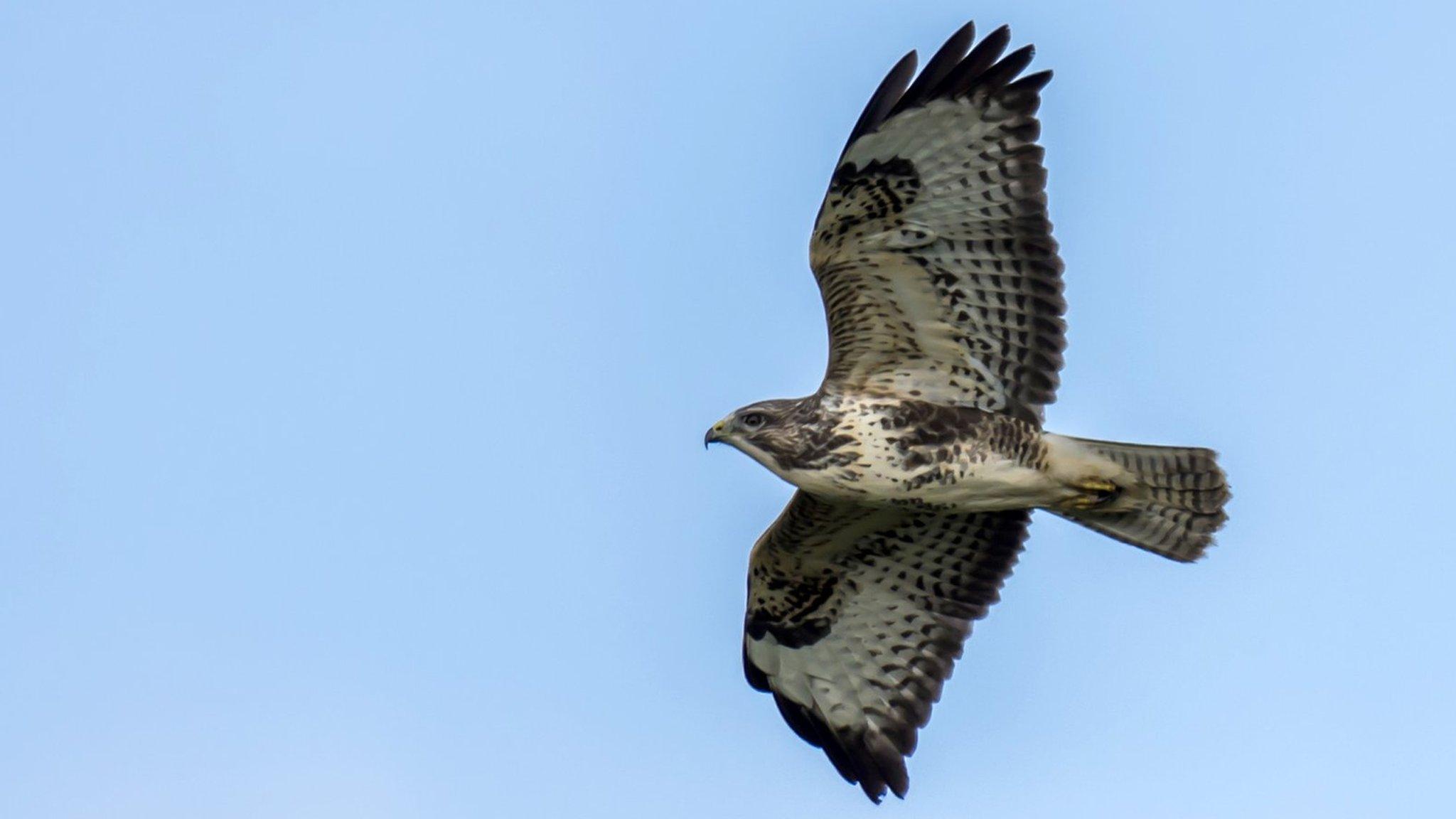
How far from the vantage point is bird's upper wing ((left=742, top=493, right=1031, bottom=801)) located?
1183 centimetres

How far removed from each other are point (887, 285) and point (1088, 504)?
57.3 inches

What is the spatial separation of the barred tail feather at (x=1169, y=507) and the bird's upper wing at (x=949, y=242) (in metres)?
0.63

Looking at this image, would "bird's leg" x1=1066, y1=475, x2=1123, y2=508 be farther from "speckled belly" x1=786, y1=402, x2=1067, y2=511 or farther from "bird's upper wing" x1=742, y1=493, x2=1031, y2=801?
"bird's upper wing" x1=742, y1=493, x2=1031, y2=801

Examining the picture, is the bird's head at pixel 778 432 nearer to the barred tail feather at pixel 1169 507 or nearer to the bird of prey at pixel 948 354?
the bird of prey at pixel 948 354

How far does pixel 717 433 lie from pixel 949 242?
1427mm

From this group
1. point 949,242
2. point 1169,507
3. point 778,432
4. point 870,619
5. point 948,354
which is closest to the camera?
point 778,432

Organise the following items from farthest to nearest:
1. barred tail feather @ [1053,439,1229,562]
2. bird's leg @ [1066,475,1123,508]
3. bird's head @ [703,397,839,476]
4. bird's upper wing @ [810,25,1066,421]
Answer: barred tail feather @ [1053,439,1229,562] → bird's leg @ [1066,475,1123,508] → bird's upper wing @ [810,25,1066,421] → bird's head @ [703,397,839,476]

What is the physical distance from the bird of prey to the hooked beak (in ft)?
0.08

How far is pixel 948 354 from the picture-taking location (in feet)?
36.6

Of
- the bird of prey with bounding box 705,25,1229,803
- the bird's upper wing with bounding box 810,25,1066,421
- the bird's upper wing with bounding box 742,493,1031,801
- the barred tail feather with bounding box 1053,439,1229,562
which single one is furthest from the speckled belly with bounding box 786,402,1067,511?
the bird's upper wing with bounding box 742,493,1031,801

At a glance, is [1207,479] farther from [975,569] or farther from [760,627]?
[760,627]

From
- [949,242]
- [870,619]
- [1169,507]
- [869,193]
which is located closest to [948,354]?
[949,242]

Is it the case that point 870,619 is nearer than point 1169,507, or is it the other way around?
point 1169,507

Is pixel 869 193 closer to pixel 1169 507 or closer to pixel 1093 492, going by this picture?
pixel 1093 492
